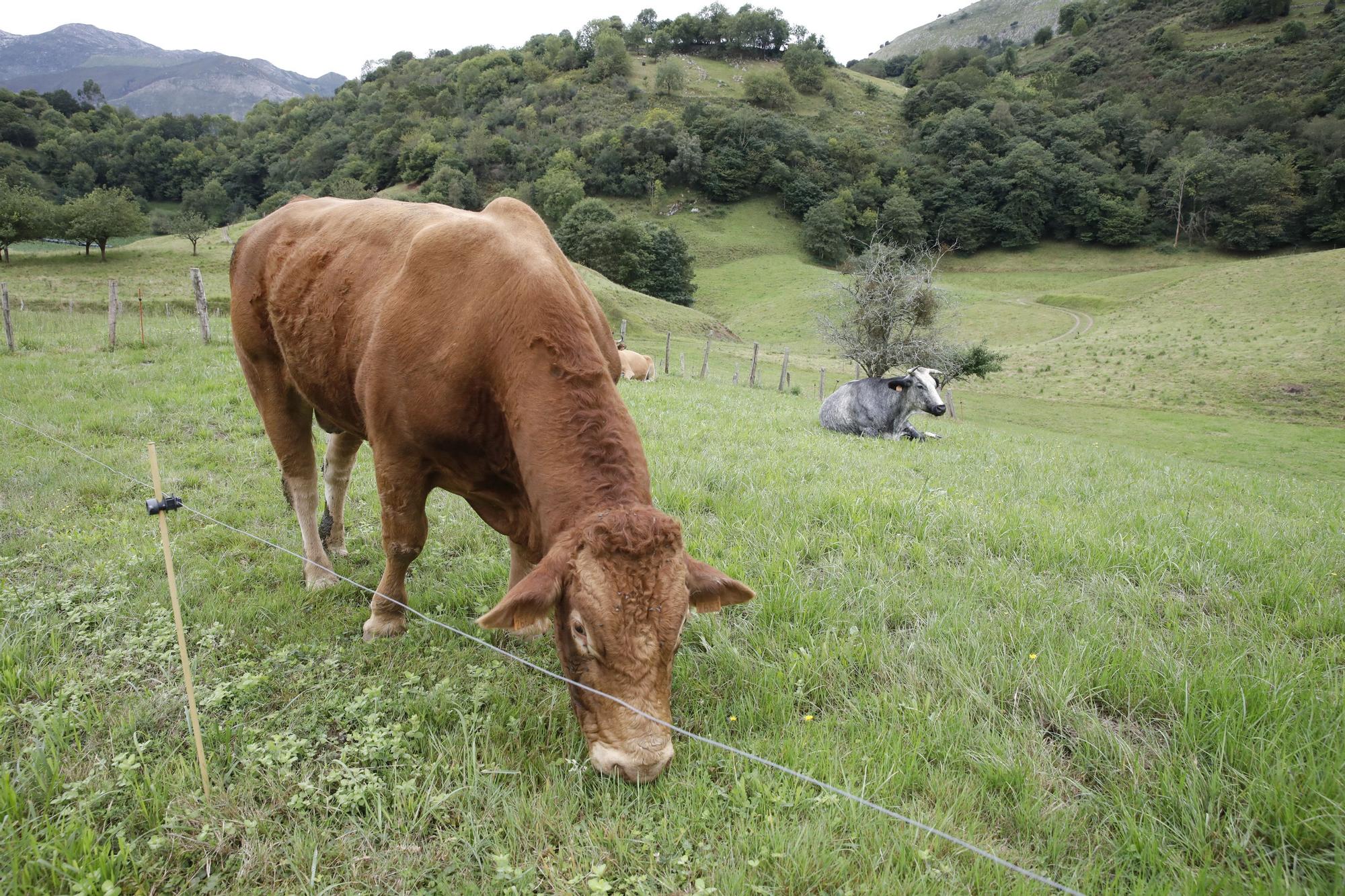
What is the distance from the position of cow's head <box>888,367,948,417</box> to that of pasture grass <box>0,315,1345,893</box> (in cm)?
832

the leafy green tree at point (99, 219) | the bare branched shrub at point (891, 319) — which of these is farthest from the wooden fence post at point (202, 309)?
the leafy green tree at point (99, 219)

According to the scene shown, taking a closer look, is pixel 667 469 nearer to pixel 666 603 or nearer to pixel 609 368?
pixel 609 368

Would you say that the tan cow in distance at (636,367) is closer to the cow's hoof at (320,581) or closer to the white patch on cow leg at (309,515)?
the white patch on cow leg at (309,515)

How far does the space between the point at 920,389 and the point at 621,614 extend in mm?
13337

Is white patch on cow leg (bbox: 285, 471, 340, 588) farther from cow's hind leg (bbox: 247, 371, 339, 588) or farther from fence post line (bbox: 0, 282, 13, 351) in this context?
fence post line (bbox: 0, 282, 13, 351)

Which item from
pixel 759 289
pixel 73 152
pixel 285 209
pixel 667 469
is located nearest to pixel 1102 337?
pixel 759 289

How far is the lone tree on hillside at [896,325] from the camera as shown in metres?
31.1

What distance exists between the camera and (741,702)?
3064 mm

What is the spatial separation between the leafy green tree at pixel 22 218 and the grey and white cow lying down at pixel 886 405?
2803 inches

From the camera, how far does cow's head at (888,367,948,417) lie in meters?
13.9

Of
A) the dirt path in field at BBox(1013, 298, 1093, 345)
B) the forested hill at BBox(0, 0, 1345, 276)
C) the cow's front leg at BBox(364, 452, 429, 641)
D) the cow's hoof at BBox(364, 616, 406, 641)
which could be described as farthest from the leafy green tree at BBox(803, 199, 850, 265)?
the cow's hoof at BBox(364, 616, 406, 641)

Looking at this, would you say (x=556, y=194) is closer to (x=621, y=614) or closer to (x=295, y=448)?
(x=295, y=448)

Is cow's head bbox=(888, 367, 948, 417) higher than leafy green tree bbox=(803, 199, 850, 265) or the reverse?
the reverse

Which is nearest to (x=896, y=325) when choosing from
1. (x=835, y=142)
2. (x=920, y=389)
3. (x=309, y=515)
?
(x=920, y=389)
